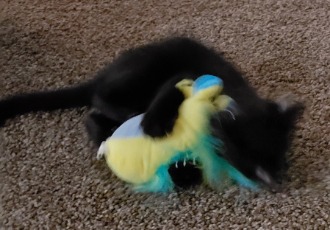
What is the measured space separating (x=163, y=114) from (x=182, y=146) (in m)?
0.06

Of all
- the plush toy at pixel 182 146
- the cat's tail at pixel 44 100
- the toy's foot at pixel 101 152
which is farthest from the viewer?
the cat's tail at pixel 44 100

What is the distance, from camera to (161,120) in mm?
1024

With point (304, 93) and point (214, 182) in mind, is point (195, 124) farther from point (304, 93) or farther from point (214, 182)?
point (304, 93)

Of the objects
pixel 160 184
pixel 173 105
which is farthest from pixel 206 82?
pixel 160 184

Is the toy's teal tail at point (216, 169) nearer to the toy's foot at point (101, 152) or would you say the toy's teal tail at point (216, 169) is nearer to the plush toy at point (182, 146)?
the plush toy at point (182, 146)

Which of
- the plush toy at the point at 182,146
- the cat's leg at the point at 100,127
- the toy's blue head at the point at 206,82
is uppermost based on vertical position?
the toy's blue head at the point at 206,82

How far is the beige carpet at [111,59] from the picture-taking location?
1.08 meters

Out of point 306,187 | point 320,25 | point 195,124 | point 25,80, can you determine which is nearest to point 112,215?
point 195,124

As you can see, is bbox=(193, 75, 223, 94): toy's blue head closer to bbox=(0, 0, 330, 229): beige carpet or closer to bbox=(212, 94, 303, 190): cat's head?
bbox=(212, 94, 303, 190): cat's head

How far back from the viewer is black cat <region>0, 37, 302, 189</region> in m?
1.02

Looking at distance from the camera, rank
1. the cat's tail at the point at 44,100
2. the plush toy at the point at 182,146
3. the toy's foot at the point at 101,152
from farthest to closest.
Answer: the cat's tail at the point at 44,100 → the toy's foot at the point at 101,152 → the plush toy at the point at 182,146

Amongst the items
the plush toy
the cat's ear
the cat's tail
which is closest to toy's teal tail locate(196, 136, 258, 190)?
the plush toy

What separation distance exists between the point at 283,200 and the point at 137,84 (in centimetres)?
34

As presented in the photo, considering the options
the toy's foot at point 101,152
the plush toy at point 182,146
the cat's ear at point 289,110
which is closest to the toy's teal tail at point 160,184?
the plush toy at point 182,146
